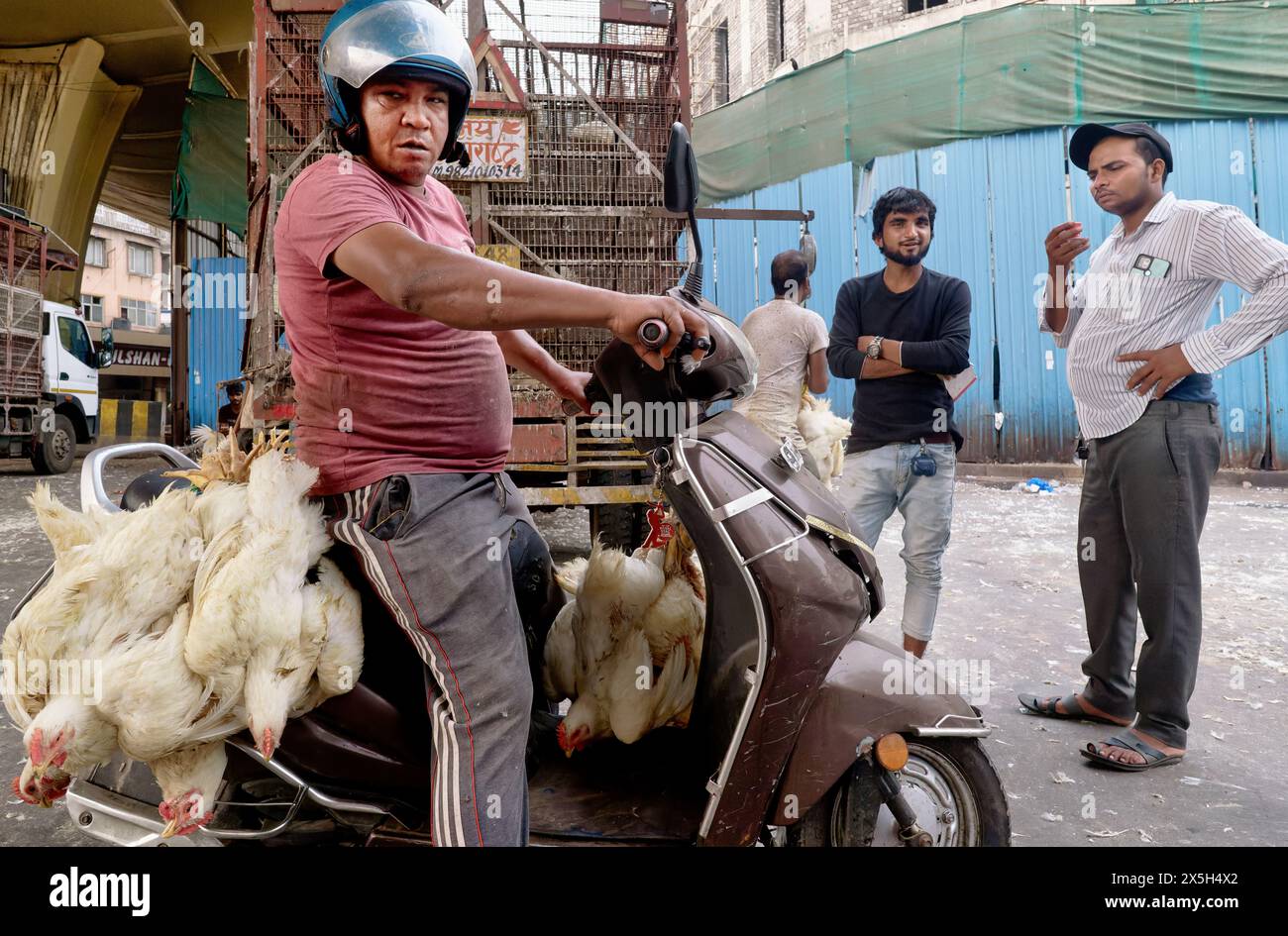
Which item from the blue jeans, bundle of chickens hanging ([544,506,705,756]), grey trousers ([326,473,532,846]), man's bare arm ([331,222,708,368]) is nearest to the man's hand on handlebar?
man's bare arm ([331,222,708,368])

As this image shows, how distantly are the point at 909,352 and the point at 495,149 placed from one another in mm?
4272

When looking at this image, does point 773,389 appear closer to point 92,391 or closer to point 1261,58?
point 1261,58

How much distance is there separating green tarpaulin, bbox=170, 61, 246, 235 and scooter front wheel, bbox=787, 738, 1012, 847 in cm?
1612

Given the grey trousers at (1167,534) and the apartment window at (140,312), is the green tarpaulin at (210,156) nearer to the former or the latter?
the grey trousers at (1167,534)

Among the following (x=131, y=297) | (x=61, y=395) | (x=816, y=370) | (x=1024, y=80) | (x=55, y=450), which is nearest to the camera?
(x=816, y=370)

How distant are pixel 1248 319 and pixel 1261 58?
9.63 m

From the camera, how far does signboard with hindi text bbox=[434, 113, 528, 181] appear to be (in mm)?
6434

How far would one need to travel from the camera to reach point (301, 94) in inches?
252

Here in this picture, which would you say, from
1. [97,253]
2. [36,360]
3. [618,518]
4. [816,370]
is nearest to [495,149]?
[618,518]

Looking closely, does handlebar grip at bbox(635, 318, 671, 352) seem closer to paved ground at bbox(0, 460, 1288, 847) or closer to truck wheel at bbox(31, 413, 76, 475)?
paved ground at bbox(0, 460, 1288, 847)

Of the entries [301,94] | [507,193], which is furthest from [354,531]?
[301,94]

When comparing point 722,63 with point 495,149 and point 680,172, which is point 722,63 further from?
point 680,172

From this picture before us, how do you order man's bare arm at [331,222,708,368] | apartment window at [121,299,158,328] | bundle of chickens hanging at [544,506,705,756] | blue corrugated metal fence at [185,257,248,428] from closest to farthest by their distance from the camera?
man's bare arm at [331,222,708,368] < bundle of chickens hanging at [544,506,705,756] < blue corrugated metal fence at [185,257,248,428] < apartment window at [121,299,158,328]

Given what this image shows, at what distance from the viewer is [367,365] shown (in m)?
1.62
